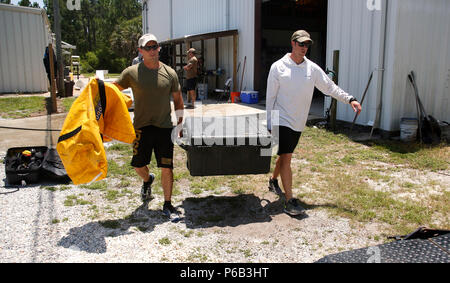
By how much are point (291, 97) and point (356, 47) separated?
17.2ft

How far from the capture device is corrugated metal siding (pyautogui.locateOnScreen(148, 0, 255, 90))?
46.2 feet

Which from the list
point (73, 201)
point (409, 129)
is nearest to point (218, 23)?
point (409, 129)

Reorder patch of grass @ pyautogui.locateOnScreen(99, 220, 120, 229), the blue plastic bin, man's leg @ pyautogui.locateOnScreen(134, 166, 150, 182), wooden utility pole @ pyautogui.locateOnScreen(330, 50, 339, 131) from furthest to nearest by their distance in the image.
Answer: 1. the blue plastic bin
2. wooden utility pole @ pyautogui.locateOnScreen(330, 50, 339, 131)
3. man's leg @ pyautogui.locateOnScreen(134, 166, 150, 182)
4. patch of grass @ pyautogui.locateOnScreen(99, 220, 120, 229)

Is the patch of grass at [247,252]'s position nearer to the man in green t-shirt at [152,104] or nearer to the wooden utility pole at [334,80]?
the man in green t-shirt at [152,104]

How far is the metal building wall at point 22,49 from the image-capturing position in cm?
1499

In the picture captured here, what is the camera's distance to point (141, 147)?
4223 millimetres

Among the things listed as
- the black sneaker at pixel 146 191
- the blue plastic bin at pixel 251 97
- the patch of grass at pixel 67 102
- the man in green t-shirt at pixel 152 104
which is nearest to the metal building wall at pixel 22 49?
the patch of grass at pixel 67 102

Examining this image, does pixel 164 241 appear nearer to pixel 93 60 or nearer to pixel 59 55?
pixel 59 55

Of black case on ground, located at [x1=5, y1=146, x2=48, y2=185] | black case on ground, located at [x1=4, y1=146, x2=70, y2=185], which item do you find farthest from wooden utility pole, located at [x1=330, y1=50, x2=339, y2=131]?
black case on ground, located at [x1=5, y1=146, x2=48, y2=185]

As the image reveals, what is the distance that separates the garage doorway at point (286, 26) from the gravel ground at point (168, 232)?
37.7 ft

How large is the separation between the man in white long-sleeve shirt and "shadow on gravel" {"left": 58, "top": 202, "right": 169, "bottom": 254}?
1.46 m

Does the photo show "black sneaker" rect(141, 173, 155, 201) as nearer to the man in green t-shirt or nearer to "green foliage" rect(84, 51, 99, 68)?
the man in green t-shirt

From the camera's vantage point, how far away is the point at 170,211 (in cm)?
423
